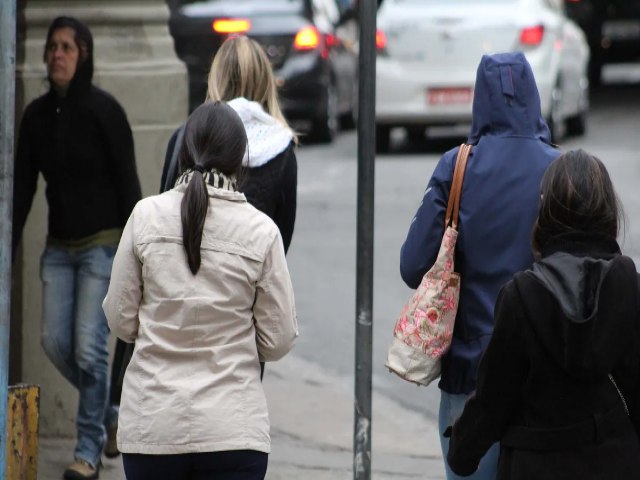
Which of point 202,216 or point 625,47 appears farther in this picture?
point 625,47

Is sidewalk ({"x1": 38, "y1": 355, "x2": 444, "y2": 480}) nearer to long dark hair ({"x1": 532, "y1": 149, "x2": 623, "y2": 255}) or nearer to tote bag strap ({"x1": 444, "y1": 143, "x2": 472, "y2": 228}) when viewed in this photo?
tote bag strap ({"x1": 444, "y1": 143, "x2": 472, "y2": 228})

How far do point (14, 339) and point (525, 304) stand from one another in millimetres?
3619

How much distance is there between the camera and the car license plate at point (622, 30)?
74.6ft

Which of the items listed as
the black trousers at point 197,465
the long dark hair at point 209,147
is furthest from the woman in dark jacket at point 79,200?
the black trousers at point 197,465

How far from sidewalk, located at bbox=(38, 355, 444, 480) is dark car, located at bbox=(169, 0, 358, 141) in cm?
752

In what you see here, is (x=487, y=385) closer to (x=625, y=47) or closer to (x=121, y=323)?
(x=121, y=323)

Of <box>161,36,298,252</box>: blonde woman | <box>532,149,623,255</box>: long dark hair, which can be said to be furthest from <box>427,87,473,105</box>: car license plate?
<box>532,149,623,255</box>: long dark hair

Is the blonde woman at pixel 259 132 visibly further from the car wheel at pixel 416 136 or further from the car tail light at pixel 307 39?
the car wheel at pixel 416 136

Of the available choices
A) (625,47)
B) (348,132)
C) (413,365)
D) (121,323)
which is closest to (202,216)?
(121,323)

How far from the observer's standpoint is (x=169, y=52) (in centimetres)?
664

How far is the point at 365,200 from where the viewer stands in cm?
425

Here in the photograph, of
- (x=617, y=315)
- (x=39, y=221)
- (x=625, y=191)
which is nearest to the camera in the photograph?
(x=617, y=315)

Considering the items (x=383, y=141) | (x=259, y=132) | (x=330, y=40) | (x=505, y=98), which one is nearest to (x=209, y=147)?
(x=505, y=98)

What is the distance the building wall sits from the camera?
250 inches
